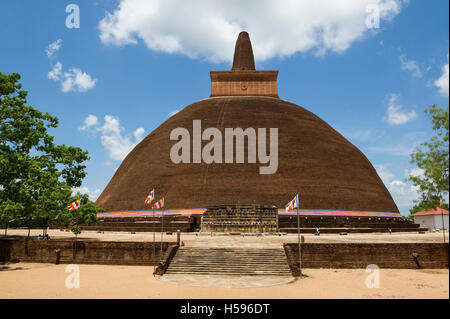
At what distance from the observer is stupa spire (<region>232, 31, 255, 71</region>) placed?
153 ft

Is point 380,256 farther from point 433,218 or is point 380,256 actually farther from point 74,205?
point 433,218

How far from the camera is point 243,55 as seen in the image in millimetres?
47531

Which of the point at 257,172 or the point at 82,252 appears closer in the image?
the point at 82,252

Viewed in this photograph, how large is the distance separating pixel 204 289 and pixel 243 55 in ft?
139

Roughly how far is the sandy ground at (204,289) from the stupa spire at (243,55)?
125 feet

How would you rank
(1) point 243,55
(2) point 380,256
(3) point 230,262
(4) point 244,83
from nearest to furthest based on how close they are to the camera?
(3) point 230,262 < (2) point 380,256 < (4) point 244,83 < (1) point 243,55

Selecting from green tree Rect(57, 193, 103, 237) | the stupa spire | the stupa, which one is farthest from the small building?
green tree Rect(57, 193, 103, 237)

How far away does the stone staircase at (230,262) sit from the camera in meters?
12.7

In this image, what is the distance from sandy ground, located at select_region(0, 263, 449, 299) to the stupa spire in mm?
37970

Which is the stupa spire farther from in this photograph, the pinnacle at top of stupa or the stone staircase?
the stone staircase

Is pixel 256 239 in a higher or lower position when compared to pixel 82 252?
higher

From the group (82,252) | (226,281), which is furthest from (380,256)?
(82,252)

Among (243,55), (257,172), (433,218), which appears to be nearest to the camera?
(257,172)
